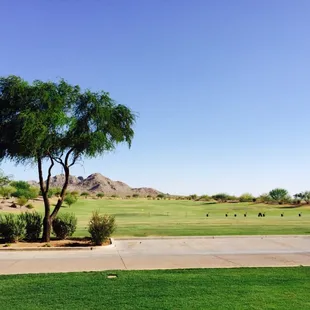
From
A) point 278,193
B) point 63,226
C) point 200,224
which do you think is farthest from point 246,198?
point 63,226

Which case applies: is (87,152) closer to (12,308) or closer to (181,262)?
(181,262)

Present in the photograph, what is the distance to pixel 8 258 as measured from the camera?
15.1 m

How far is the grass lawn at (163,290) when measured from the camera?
8.63 metres

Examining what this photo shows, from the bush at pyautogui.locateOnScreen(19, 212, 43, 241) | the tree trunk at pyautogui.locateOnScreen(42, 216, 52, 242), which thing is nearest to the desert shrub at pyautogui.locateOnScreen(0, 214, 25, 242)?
the bush at pyautogui.locateOnScreen(19, 212, 43, 241)

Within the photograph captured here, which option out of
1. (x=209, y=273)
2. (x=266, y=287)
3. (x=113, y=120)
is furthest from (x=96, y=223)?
(x=266, y=287)

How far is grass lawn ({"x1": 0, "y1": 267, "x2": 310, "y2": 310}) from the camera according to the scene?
8633 mm

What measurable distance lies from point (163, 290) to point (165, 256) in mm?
5798

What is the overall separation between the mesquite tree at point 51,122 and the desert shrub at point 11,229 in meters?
1.07

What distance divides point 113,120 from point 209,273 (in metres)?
10.7

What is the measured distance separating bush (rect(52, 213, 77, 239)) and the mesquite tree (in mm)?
571

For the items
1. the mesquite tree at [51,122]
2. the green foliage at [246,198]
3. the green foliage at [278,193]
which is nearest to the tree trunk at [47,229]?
the mesquite tree at [51,122]

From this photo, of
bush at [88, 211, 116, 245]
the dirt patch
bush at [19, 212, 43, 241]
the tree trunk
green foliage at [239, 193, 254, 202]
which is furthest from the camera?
green foliage at [239, 193, 254, 202]

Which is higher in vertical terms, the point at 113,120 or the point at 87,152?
the point at 113,120

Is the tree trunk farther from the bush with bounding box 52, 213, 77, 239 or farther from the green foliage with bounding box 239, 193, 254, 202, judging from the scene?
the green foliage with bounding box 239, 193, 254, 202
